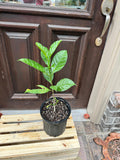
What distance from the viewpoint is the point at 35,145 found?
849 mm

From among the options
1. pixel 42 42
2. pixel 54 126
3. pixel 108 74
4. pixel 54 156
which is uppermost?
pixel 42 42

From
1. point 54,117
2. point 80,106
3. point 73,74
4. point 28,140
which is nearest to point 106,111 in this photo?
point 80,106

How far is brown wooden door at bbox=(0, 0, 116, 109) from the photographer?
2.73ft

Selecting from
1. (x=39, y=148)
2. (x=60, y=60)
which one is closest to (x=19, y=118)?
(x=39, y=148)

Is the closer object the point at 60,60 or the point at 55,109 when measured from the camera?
the point at 60,60

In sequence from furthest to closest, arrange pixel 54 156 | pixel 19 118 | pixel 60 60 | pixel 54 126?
pixel 19 118
pixel 54 156
pixel 54 126
pixel 60 60

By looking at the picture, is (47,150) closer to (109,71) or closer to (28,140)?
(28,140)

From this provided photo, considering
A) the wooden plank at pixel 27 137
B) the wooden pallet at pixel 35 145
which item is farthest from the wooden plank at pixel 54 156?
the wooden plank at pixel 27 137

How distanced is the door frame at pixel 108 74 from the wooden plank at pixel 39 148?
471 mm

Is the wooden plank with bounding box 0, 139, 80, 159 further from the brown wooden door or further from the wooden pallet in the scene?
the brown wooden door

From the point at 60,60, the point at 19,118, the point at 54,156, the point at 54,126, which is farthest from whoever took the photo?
the point at 19,118

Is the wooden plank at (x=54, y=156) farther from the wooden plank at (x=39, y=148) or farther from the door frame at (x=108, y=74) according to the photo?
the door frame at (x=108, y=74)

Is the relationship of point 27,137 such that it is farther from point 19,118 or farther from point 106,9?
point 106,9

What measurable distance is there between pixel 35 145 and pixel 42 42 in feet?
2.63
